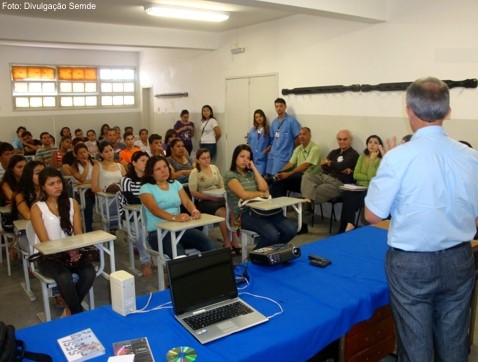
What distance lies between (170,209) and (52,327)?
6.91 ft

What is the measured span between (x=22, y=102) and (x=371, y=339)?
1045 centimetres

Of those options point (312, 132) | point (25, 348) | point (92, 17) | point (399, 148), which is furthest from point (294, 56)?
point (25, 348)

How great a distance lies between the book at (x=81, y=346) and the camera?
5.34 ft

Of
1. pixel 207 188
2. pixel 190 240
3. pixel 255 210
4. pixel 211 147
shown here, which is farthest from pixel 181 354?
pixel 211 147

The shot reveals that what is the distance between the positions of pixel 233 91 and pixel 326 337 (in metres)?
6.87

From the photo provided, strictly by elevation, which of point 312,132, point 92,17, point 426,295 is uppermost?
point 92,17

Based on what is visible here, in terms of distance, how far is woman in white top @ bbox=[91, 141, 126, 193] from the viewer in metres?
5.12

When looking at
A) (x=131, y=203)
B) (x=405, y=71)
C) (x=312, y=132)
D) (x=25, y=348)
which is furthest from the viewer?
(x=312, y=132)

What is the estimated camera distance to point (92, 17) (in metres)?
7.02

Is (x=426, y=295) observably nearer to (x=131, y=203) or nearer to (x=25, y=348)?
(x=25, y=348)

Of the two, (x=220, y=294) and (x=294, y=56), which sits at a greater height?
(x=294, y=56)

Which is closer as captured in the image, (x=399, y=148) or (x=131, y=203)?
(x=399, y=148)

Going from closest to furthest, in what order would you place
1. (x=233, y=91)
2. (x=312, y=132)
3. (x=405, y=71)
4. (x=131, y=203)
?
(x=131, y=203)
(x=405, y=71)
(x=312, y=132)
(x=233, y=91)

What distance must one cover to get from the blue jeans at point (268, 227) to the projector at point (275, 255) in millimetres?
1376
